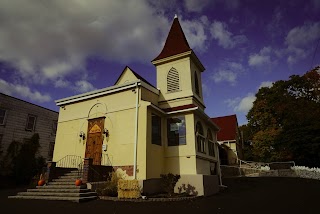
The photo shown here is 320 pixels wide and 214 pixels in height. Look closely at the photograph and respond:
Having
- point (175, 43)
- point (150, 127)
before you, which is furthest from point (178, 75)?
point (150, 127)

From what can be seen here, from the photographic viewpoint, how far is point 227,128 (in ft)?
104

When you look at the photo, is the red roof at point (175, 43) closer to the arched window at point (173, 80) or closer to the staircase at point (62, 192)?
the arched window at point (173, 80)

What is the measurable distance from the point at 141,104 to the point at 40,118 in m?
16.2

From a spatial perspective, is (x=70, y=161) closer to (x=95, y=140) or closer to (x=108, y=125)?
(x=95, y=140)

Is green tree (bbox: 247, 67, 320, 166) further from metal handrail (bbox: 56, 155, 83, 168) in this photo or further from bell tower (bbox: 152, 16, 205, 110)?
metal handrail (bbox: 56, 155, 83, 168)

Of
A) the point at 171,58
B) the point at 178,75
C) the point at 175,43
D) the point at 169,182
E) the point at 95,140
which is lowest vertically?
the point at 169,182

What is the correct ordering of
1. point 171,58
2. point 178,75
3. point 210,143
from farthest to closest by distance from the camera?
point 210,143, point 171,58, point 178,75

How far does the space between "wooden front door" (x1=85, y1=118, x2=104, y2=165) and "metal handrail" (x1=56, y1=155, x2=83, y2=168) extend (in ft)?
2.81

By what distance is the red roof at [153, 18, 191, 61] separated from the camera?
17.1 m

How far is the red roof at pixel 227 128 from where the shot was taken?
98.7ft

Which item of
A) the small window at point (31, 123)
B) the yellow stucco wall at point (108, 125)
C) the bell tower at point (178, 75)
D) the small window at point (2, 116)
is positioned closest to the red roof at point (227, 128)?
the bell tower at point (178, 75)

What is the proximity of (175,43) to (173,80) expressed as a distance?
395 centimetres

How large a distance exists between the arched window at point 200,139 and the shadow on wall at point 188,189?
2469 mm

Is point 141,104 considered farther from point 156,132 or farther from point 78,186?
point 78,186
